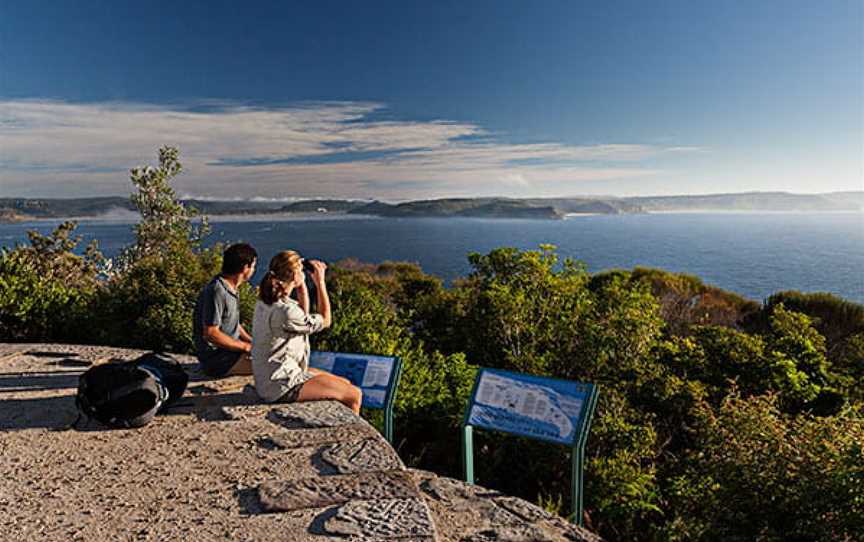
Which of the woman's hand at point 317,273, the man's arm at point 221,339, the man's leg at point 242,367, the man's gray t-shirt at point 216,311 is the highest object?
the woman's hand at point 317,273

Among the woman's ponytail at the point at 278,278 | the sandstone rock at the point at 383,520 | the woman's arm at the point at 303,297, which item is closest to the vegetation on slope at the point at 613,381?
the woman's arm at the point at 303,297

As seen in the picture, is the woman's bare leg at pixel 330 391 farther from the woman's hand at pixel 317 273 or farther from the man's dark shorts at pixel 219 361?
the man's dark shorts at pixel 219 361

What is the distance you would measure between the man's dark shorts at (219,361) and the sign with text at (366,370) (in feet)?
2.23

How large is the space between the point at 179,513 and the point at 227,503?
227mm

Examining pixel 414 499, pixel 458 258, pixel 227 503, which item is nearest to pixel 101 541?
pixel 227 503

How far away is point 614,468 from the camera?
4.69 m

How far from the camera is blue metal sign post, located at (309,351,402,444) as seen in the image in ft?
15.3

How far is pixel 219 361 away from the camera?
5195 millimetres

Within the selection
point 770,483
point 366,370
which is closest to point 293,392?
point 366,370

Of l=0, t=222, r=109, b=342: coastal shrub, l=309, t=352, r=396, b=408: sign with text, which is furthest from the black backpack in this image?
l=0, t=222, r=109, b=342: coastal shrub

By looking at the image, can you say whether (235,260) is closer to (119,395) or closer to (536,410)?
(119,395)

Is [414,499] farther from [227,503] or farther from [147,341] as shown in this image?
[147,341]

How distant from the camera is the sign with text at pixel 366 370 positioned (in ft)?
15.6

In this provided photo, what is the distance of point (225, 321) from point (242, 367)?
0.53 metres
